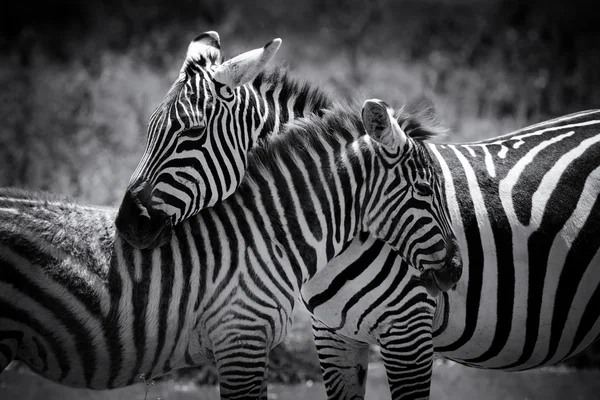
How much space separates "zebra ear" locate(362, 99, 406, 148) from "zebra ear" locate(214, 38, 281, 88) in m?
0.79

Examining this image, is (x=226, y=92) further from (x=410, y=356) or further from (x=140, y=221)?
(x=410, y=356)

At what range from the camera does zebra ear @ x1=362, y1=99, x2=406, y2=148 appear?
4.42 m

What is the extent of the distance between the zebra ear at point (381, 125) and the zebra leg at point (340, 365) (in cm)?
158

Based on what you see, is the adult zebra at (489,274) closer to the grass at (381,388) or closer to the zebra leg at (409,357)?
the zebra leg at (409,357)

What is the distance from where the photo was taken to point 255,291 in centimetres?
438

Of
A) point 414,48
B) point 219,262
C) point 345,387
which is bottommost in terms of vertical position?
→ point 345,387

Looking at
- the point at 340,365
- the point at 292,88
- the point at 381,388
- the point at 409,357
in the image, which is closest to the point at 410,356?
the point at 409,357

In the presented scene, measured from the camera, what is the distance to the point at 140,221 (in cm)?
415

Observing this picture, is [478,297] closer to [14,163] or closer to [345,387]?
[345,387]

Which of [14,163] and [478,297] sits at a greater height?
[14,163]

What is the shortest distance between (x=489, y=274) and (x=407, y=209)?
3.23 ft

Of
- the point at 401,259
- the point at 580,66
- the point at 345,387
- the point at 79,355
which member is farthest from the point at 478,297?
the point at 580,66

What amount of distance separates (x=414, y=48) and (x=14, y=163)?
9.61m

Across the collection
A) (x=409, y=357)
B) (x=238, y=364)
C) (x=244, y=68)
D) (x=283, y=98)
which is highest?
(x=244, y=68)
